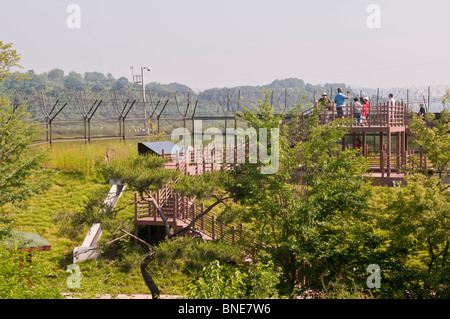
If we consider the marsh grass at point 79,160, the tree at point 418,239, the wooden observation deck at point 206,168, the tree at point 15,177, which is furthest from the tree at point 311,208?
the marsh grass at point 79,160

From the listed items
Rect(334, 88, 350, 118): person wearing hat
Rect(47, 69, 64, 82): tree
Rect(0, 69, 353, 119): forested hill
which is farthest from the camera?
Rect(47, 69, 64, 82): tree

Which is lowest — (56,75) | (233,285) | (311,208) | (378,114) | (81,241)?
(81,241)

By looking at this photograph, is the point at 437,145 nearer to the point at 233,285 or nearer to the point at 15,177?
the point at 233,285

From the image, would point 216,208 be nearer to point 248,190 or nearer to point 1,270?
point 248,190

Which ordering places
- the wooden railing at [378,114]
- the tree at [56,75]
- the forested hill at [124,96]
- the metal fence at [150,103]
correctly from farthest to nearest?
the tree at [56,75] < the forested hill at [124,96] < the metal fence at [150,103] < the wooden railing at [378,114]

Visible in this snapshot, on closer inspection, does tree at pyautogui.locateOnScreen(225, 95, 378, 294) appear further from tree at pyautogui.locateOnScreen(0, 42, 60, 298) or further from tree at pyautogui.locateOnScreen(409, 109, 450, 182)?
tree at pyautogui.locateOnScreen(0, 42, 60, 298)

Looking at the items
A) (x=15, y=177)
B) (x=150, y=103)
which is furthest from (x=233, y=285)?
(x=150, y=103)

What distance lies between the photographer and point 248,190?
18.6m

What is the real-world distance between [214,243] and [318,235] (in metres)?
3.14

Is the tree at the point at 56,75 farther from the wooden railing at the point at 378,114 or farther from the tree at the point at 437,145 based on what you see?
the tree at the point at 437,145

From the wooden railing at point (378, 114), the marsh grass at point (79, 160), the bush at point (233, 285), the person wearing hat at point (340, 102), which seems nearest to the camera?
the bush at point (233, 285)

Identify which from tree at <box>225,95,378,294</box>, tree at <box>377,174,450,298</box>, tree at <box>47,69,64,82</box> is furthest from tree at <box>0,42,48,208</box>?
tree at <box>47,69,64,82</box>

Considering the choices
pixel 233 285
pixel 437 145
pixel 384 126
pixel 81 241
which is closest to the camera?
pixel 233 285
